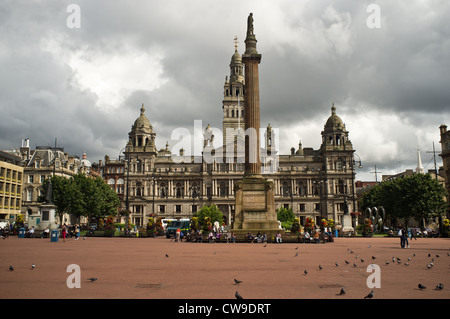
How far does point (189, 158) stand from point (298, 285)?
9719cm

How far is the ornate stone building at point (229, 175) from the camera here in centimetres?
9869

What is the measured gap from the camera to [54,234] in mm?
32812

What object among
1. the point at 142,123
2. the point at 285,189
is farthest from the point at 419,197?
the point at 142,123

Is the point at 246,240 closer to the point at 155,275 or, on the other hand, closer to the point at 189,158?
the point at 155,275

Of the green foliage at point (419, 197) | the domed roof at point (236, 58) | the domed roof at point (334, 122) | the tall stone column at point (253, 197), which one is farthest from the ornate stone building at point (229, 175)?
the tall stone column at point (253, 197)

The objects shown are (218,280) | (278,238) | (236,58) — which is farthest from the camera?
(236,58)

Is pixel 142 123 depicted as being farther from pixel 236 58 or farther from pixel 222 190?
pixel 236 58

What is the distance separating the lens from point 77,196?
2518 inches

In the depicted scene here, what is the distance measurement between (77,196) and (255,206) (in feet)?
140

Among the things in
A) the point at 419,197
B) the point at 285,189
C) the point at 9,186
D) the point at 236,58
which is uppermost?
the point at 236,58

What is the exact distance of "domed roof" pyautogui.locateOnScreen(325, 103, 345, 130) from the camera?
99812 millimetres

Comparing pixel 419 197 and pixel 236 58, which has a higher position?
pixel 236 58

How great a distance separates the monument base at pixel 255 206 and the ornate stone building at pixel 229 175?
64.9 m

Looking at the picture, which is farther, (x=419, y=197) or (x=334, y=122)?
(x=334, y=122)
